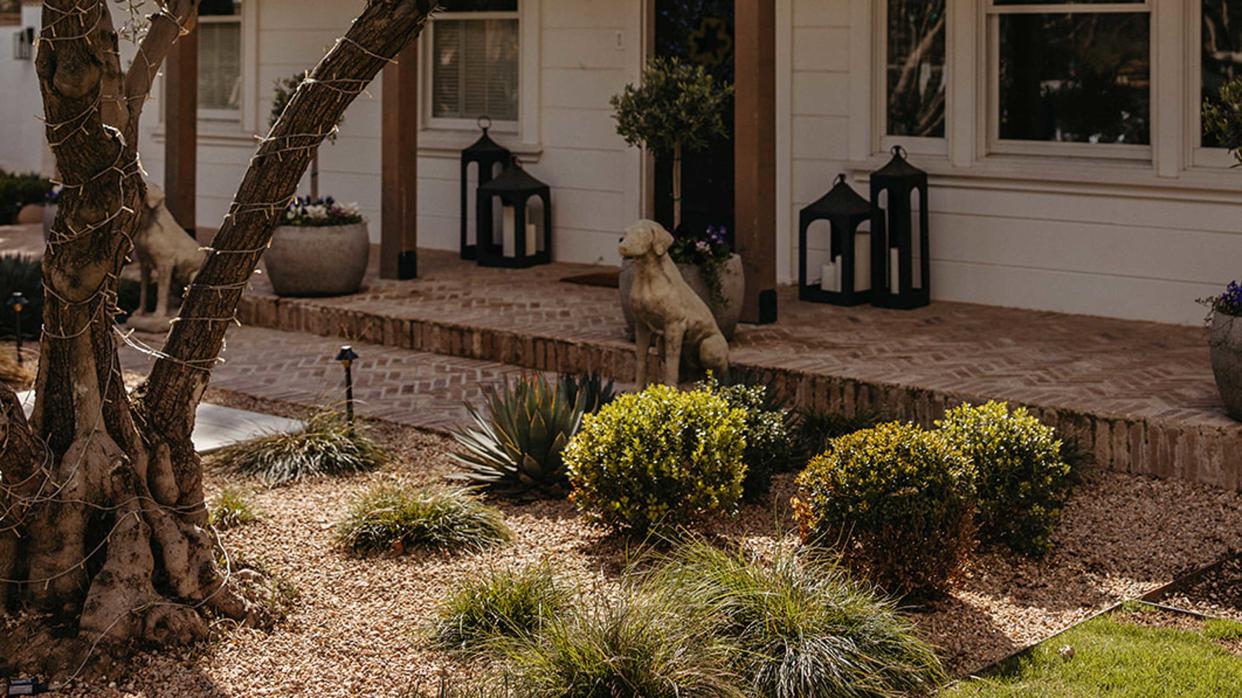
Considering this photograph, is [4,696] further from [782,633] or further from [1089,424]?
[1089,424]

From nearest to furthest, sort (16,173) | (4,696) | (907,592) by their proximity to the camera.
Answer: (4,696), (907,592), (16,173)

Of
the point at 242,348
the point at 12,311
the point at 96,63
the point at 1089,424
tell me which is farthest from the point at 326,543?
the point at 12,311

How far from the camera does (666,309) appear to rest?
26.6 ft

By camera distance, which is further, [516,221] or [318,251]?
[516,221]

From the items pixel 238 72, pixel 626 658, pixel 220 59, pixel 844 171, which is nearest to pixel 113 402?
pixel 626 658

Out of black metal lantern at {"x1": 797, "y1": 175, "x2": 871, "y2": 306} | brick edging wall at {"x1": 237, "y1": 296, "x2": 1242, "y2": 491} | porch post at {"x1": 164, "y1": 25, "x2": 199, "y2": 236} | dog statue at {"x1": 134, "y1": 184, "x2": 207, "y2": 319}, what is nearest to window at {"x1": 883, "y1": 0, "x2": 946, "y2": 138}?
black metal lantern at {"x1": 797, "y1": 175, "x2": 871, "y2": 306}

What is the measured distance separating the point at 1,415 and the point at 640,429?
7.95 ft

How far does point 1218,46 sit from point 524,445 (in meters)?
5.32

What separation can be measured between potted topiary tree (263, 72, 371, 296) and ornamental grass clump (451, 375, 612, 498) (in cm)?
449

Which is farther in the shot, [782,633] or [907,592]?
[907,592]

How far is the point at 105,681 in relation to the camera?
4961 millimetres

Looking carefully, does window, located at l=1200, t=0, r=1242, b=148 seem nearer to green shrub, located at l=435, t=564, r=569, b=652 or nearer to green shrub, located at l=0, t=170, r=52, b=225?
green shrub, located at l=435, t=564, r=569, b=652

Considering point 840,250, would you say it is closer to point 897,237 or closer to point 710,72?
point 897,237

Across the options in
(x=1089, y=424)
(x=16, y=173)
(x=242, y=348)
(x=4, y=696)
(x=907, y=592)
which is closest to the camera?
(x=4, y=696)
